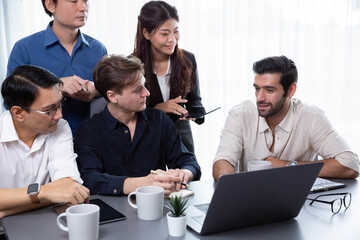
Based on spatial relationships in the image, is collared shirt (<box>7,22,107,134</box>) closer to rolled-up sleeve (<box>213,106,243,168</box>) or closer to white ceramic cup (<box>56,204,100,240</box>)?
rolled-up sleeve (<box>213,106,243,168</box>)

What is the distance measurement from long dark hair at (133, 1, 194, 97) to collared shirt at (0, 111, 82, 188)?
83 centimetres

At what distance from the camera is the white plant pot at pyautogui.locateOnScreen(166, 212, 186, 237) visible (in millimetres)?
1150

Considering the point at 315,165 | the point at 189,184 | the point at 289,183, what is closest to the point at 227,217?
the point at 289,183

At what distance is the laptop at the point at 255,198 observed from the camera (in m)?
1.09

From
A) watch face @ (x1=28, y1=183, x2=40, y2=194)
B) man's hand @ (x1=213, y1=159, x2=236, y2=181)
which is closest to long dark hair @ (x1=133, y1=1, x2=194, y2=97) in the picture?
man's hand @ (x1=213, y1=159, x2=236, y2=181)

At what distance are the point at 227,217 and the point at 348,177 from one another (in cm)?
91

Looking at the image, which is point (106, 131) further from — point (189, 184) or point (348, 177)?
point (348, 177)

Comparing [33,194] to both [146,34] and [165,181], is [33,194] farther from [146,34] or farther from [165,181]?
[146,34]

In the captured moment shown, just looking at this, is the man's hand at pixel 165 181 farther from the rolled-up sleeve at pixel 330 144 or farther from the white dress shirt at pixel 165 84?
the white dress shirt at pixel 165 84

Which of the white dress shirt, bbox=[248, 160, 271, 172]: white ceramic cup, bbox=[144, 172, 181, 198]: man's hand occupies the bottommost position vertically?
bbox=[144, 172, 181, 198]: man's hand

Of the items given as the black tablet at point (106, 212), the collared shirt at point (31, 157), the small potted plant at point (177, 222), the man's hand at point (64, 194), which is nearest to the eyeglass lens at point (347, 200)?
the small potted plant at point (177, 222)

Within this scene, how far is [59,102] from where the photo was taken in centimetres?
171

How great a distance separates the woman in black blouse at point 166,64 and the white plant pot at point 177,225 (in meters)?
1.15

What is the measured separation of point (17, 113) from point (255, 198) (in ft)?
3.56
